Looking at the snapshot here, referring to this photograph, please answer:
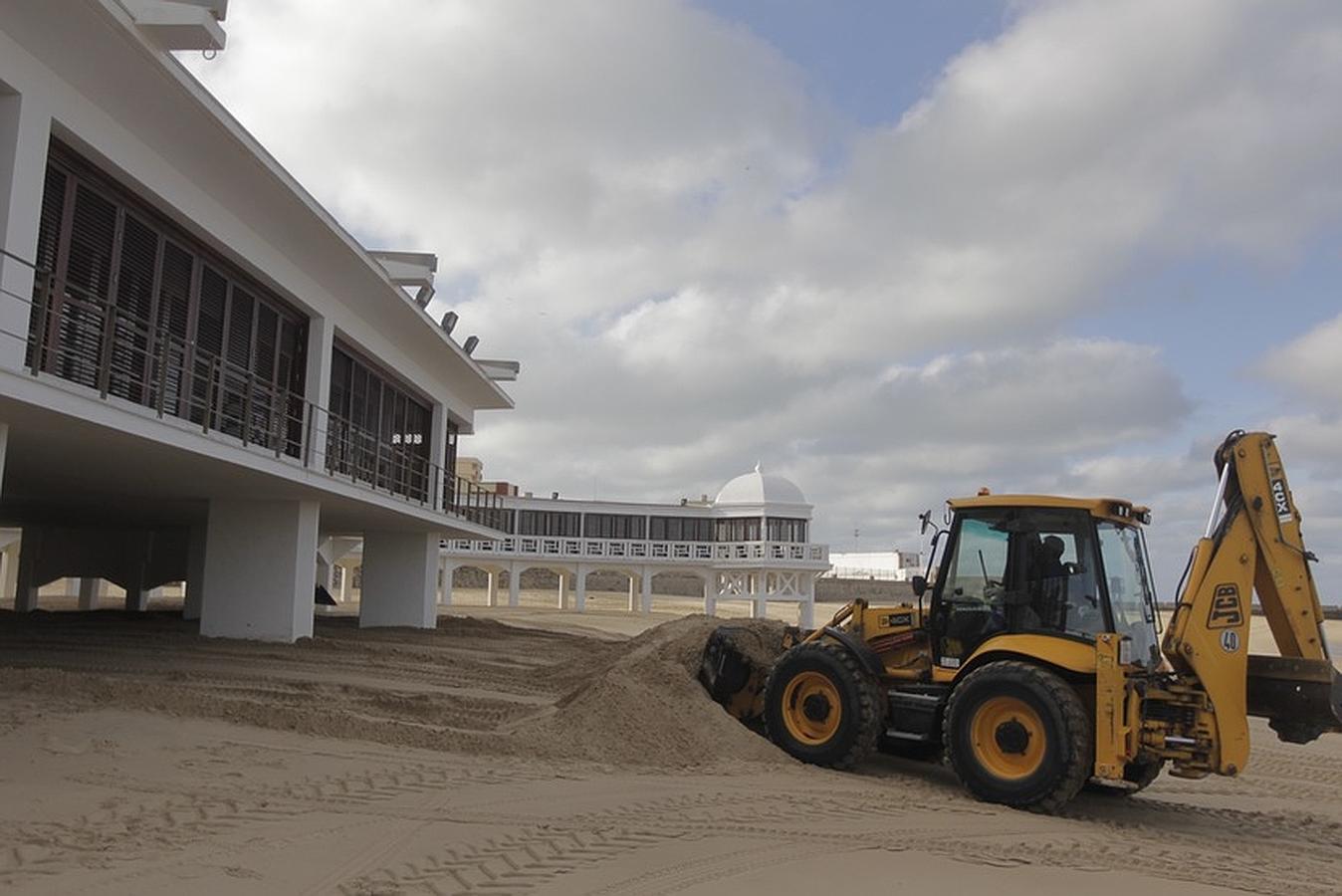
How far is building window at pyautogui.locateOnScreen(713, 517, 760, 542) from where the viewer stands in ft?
159

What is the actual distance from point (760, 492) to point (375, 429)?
2873 centimetres

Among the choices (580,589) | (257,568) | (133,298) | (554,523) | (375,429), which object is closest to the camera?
(133,298)

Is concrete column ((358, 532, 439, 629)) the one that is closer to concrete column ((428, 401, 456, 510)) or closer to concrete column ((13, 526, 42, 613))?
concrete column ((428, 401, 456, 510))

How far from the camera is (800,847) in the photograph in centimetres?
727

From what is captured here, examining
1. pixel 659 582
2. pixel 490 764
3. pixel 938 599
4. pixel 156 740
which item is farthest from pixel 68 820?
pixel 659 582

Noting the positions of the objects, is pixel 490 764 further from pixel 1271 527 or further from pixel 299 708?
pixel 1271 527

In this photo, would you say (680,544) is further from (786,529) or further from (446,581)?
(446,581)

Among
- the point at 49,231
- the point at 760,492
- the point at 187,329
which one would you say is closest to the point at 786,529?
the point at 760,492

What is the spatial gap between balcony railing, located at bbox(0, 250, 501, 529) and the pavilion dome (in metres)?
27.1

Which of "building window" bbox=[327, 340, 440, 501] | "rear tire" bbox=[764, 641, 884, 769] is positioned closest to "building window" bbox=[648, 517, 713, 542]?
"building window" bbox=[327, 340, 440, 501]

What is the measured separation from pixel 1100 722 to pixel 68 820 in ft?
24.5

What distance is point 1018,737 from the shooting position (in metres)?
9.11

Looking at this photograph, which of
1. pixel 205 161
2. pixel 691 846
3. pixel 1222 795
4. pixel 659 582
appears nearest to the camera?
pixel 691 846

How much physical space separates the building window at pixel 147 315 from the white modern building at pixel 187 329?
0.10ft
